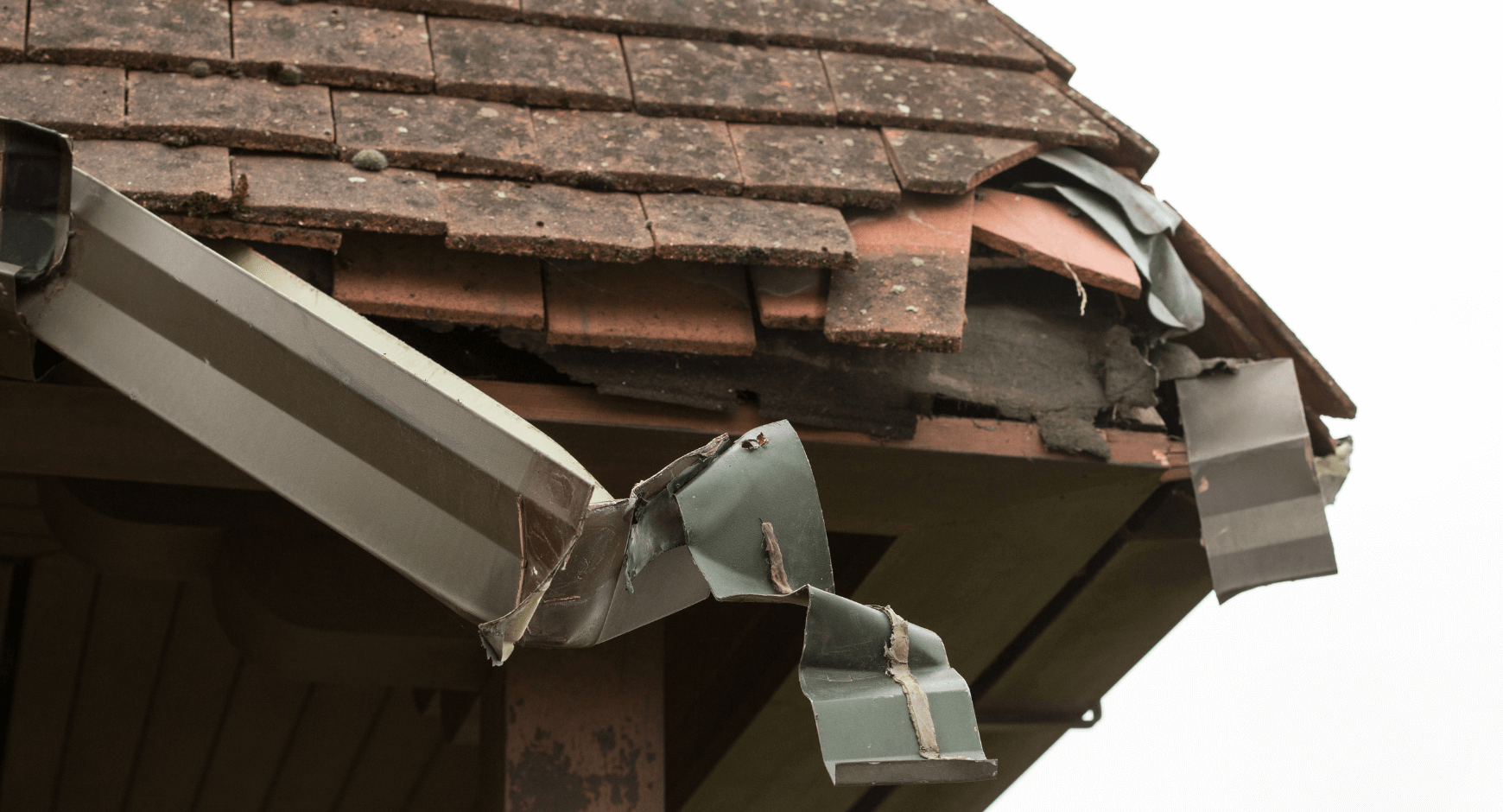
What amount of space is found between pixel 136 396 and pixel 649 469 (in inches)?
40.9

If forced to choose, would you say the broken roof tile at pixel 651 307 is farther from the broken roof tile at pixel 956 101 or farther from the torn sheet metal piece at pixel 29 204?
the torn sheet metal piece at pixel 29 204

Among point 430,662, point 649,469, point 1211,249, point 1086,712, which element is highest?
point 1211,249

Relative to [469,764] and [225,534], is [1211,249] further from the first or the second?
[469,764]

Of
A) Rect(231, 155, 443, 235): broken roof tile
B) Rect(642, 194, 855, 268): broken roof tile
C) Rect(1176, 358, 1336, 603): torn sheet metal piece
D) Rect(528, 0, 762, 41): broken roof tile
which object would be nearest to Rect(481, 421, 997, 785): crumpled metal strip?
Rect(642, 194, 855, 268): broken roof tile

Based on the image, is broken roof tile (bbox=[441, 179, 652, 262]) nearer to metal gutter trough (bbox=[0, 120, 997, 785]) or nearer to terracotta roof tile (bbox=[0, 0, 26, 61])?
metal gutter trough (bbox=[0, 120, 997, 785])

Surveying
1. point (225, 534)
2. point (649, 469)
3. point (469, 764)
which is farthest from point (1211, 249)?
point (469, 764)

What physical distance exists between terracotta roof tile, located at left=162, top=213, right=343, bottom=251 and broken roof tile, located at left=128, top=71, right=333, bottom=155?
0.19 meters

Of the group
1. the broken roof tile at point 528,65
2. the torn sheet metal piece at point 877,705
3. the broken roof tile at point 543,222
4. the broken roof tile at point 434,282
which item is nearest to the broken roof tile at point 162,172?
the broken roof tile at point 434,282

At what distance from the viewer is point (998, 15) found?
10.3 ft

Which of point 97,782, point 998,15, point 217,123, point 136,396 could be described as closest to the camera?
point 136,396

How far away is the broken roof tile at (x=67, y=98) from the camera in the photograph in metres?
2.27

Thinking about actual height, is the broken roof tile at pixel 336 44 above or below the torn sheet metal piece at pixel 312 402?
below

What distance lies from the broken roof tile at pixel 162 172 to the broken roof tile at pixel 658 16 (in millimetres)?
764

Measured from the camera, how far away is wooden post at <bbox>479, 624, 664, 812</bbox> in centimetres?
264
